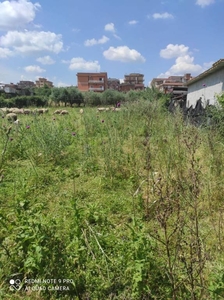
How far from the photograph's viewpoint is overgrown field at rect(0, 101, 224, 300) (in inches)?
50.8

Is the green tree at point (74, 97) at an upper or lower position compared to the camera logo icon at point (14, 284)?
upper

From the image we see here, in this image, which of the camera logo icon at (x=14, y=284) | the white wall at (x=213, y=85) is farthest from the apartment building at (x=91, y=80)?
the camera logo icon at (x=14, y=284)

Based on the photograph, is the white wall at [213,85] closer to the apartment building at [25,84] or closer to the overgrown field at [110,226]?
the overgrown field at [110,226]

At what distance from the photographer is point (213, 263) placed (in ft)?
5.00

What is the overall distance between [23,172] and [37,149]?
789mm

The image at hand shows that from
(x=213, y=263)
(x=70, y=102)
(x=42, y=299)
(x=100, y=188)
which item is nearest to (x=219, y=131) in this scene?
(x=100, y=188)

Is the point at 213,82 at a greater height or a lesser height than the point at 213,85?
greater

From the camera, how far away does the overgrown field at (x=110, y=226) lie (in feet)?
4.23

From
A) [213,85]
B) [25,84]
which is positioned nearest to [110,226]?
[213,85]

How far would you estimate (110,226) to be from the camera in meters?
2.10

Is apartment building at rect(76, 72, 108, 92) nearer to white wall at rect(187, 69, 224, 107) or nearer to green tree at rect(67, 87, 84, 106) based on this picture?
green tree at rect(67, 87, 84, 106)

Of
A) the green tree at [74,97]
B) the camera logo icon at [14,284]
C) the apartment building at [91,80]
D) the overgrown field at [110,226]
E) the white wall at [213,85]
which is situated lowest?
the camera logo icon at [14,284]

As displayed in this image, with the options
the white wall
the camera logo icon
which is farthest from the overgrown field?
the white wall

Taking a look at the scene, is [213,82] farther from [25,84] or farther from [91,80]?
[25,84]
